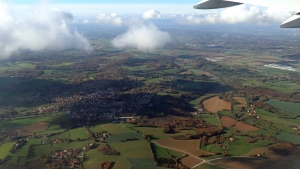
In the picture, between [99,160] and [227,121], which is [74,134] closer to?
[99,160]

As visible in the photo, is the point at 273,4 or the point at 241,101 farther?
the point at 241,101

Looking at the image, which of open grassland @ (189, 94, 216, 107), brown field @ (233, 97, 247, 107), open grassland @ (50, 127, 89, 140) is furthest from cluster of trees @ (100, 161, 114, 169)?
brown field @ (233, 97, 247, 107)

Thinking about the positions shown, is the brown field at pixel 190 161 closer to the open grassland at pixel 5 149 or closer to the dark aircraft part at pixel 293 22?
the open grassland at pixel 5 149

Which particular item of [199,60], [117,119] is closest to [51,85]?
[117,119]

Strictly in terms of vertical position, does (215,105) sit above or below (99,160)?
below

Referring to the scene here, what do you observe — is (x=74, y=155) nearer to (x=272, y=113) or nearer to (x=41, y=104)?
(x=41, y=104)

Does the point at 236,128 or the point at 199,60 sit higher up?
the point at 199,60

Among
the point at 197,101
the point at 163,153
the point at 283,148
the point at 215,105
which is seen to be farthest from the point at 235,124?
the point at 163,153

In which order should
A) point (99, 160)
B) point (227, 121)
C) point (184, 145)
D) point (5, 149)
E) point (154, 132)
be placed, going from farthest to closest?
point (227, 121) < point (154, 132) < point (184, 145) < point (5, 149) < point (99, 160)

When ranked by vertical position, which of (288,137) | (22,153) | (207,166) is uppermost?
(22,153)
